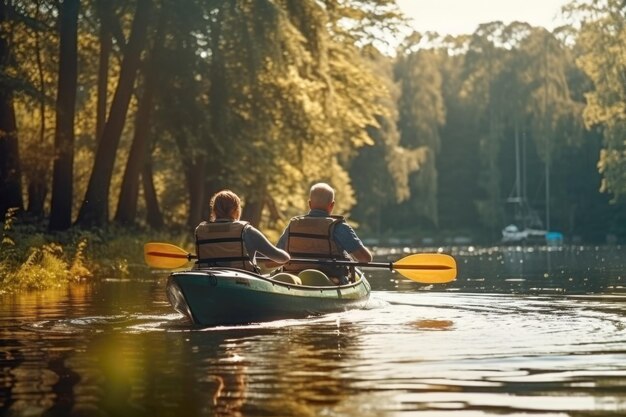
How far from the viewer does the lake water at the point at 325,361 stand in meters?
8.62

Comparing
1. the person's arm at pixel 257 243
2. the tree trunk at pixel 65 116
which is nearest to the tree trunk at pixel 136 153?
the tree trunk at pixel 65 116

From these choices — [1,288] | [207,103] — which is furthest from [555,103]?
[1,288]

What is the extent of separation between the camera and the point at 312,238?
1630cm

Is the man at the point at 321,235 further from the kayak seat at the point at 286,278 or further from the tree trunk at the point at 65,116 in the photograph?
the tree trunk at the point at 65,116

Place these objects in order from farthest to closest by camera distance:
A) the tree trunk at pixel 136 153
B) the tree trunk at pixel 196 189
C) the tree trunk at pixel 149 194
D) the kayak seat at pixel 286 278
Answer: the tree trunk at pixel 149 194
the tree trunk at pixel 196 189
the tree trunk at pixel 136 153
the kayak seat at pixel 286 278

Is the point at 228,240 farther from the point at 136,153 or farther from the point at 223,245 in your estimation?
the point at 136,153

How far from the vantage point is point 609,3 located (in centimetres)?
5569

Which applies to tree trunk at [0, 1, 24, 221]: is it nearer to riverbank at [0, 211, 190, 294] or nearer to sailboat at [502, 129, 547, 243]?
riverbank at [0, 211, 190, 294]

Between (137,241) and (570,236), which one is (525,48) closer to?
(570,236)

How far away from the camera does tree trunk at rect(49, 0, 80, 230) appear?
2866 cm

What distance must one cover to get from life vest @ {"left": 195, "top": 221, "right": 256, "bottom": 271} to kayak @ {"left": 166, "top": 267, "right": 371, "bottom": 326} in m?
0.29

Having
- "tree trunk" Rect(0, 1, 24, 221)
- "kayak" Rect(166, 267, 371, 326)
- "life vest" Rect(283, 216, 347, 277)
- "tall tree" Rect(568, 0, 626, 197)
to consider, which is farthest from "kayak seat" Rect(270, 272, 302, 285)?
"tall tree" Rect(568, 0, 626, 197)

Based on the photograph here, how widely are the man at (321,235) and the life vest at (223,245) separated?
1285 millimetres

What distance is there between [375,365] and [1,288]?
10.9 metres
